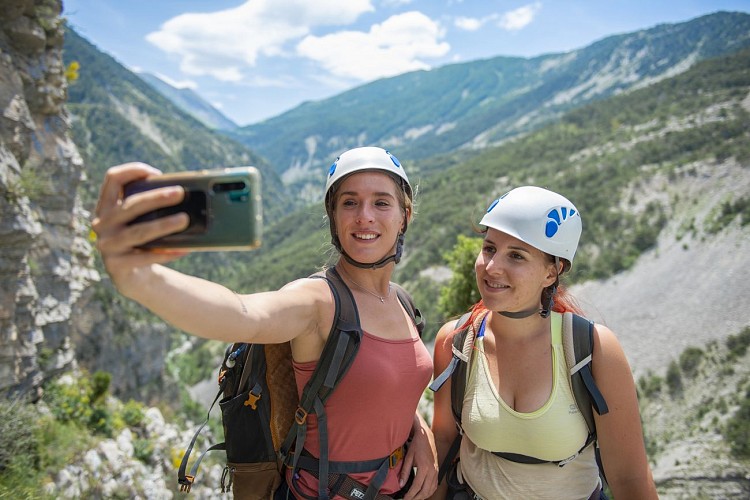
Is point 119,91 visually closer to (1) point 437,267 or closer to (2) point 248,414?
(1) point 437,267

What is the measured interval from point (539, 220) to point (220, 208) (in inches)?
84.6

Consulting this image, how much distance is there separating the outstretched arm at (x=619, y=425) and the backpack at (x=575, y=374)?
5 centimetres

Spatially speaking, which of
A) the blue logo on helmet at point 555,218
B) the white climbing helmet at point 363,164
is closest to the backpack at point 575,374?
the blue logo on helmet at point 555,218

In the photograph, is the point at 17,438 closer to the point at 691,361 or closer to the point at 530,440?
the point at 530,440

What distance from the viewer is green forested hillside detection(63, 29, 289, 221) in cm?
11888

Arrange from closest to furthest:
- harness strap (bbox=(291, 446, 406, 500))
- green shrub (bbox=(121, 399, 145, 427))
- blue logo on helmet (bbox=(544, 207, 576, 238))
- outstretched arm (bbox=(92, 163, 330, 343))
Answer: outstretched arm (bbox=(92, 163, 330, 343)), harness strap (bbox=(291, 446, 406, 500)), blue logo on helmet (bbox=(544, 207, 576, 238)), green shrub (bbox=(121, 399, 145, 427))

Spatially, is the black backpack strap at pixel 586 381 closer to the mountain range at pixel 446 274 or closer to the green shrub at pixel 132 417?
the mountain range at pixel 446 274

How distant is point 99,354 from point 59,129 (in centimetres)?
2077

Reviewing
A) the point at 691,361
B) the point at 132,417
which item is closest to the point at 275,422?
the point at 132,417

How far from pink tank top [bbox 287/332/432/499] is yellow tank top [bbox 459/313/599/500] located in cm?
48

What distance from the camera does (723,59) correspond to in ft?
330

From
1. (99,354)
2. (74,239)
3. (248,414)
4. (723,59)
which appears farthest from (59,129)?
(723,59)

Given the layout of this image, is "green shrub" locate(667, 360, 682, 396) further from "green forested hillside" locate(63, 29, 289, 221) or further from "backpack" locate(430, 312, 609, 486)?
"green forested hillside" locate(63, 29, 289, 221)

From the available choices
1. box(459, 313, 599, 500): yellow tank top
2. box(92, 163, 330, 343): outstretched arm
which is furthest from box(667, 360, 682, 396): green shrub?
box(92, 163, 330, 343): outstretched arm
